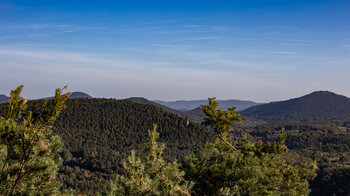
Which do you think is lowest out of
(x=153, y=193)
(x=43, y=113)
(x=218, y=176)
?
(x=218, y=176)

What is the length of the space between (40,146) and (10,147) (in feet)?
2.95

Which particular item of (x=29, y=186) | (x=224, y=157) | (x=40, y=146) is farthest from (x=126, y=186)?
(x=224, y=157)

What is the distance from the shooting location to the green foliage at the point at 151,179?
7805 mm

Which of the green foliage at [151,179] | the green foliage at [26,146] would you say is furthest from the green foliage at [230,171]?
the green foliage at [26,146]

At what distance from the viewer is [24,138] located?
27.3 ft

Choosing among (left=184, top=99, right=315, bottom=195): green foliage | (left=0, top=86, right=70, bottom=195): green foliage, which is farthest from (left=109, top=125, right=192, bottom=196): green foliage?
(left=184, top=99, right=315, bottom=195): green foliage

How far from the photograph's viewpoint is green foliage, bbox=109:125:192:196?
7805 mm

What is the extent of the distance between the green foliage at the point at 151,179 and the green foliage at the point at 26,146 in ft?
8.42

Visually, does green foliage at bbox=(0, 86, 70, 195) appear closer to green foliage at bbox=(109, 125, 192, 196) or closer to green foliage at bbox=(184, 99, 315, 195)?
green foliage at bbox=(109, 125, 192, 196)

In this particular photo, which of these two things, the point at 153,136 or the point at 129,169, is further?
the point at 153,136

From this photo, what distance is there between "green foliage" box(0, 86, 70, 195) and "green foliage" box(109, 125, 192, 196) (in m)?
2.57

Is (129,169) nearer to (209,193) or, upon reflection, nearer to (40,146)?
Answer: (40,146)

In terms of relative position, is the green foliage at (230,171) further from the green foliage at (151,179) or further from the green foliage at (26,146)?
the green foliage at (26,146)

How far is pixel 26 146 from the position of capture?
27.8 feet
